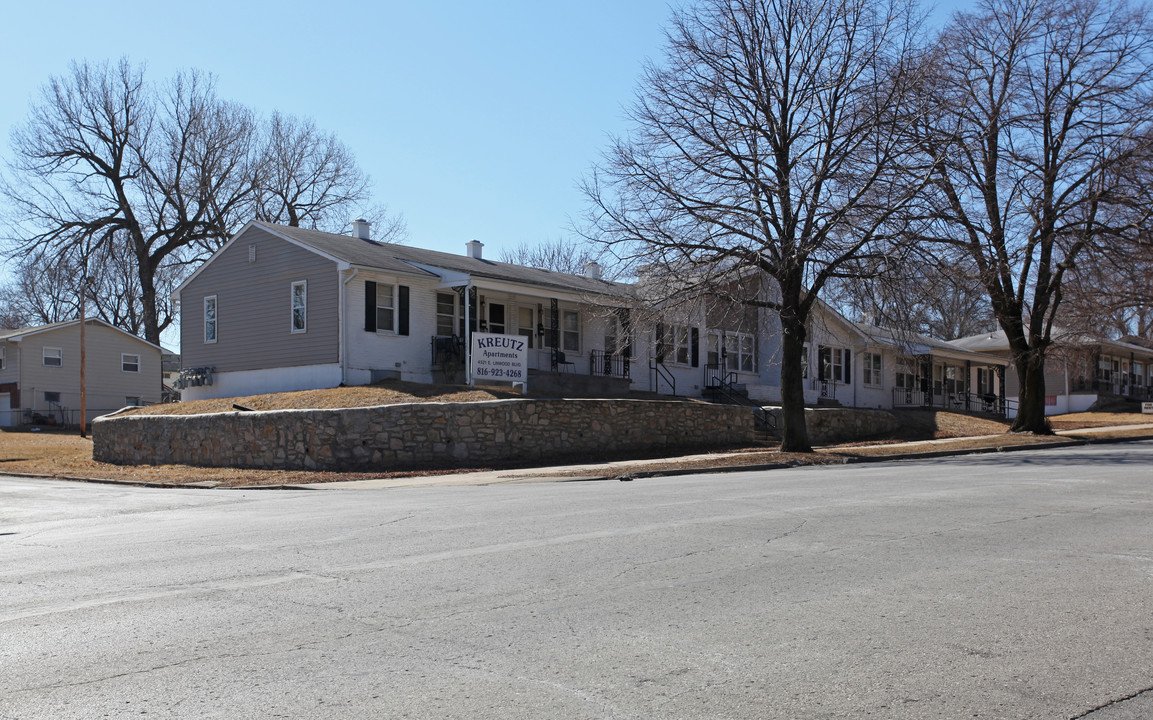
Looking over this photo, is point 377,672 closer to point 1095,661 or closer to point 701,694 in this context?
point 701,694

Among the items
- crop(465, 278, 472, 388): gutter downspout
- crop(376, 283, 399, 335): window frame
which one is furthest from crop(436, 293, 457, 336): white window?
crop(465, 278, 472, 388): gutter downspout

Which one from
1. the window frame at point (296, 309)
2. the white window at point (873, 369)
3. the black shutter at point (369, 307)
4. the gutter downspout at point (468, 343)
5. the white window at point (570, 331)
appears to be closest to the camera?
the gutter downspout at point (468, 343)

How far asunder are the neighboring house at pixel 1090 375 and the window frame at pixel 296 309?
36.8 meters

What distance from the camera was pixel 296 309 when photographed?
97.0ft

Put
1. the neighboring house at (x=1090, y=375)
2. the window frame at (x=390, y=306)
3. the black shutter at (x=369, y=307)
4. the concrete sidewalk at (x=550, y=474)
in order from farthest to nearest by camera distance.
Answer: the neighboring house at (x=1090, y=375) < the window frame at (x=390, y=306) < the black shutter at (x=369, y=307) < the concrete sidewalk at (x=550, y=474)

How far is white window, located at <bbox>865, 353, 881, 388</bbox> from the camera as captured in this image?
46.4 metres

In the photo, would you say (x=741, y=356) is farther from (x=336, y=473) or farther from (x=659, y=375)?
(x=336, y=473)

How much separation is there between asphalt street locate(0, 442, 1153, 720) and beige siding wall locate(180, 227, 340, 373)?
16683mm

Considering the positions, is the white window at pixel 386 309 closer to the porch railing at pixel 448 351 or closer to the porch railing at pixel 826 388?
the porch railing at pixel 448 351

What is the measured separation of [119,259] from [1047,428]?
156ft

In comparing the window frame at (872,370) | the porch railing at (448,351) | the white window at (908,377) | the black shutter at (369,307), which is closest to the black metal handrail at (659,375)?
the porch railing at (448,351)

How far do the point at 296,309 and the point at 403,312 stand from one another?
3.42 metres

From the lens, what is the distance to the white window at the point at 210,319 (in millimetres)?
32781

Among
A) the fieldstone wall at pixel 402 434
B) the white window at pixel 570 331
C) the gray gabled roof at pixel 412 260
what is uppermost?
the gray gabled roof at pixel 412 260
